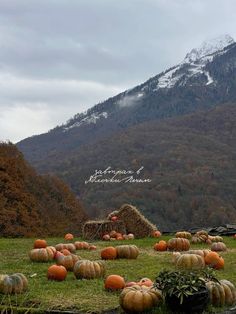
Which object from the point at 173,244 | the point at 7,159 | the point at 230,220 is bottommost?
the point at 230,220

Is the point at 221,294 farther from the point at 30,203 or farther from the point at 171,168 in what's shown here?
the point at 171,168

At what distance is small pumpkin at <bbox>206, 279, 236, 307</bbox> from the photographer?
7.23 metres

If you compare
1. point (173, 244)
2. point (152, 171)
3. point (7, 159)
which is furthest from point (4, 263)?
point (152, 171)

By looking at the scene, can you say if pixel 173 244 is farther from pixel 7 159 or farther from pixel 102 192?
pixel 102 192

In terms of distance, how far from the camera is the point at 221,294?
7.26m

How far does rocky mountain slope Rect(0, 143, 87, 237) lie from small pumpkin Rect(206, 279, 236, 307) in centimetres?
1817

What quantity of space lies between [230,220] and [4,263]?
40.6m

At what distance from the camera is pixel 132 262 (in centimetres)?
1127

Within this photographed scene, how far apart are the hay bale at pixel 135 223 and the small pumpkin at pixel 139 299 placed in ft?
43.5

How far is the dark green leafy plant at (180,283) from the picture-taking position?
21.8 feet

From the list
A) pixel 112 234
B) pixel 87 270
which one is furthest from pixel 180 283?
pixel 112 234

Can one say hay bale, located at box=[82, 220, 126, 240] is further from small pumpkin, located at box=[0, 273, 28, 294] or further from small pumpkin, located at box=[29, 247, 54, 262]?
small pumpkin, located at box=[0, 273, 28, 294]

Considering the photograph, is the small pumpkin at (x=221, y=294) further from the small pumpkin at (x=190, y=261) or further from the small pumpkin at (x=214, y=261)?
the small pumpkin at (x=214, y=261)

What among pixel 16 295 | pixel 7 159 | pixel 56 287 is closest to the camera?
pixel 16 295
